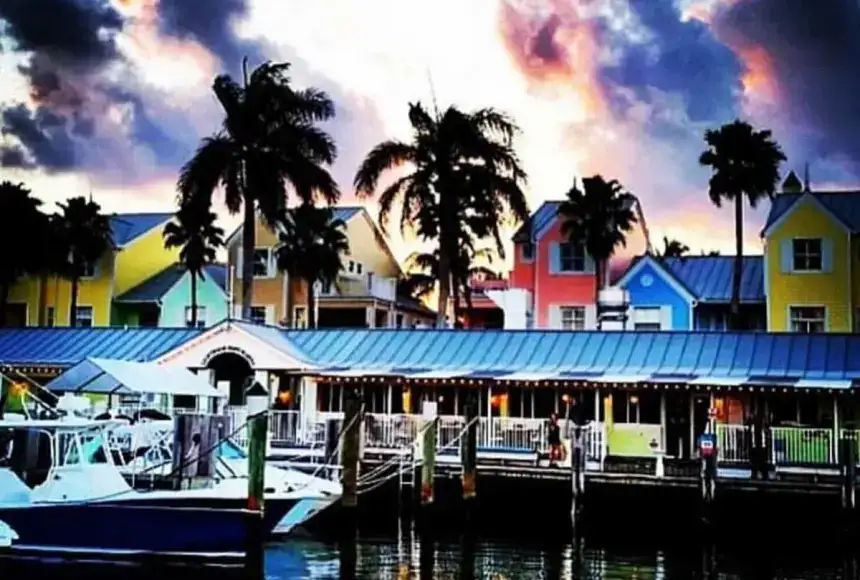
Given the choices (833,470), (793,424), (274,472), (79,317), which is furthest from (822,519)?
(79,317)

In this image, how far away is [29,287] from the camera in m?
64.3

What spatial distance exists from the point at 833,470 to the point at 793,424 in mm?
4822

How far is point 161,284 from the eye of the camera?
64.9m

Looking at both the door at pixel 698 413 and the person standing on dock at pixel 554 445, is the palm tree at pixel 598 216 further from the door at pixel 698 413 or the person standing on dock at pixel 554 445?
the person standing on dock at pixel 554 445

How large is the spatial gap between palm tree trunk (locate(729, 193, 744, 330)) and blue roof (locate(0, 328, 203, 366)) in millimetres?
23810

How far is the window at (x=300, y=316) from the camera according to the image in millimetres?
61406

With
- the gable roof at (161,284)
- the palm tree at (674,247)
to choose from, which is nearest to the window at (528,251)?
the gable roof at (161,284)

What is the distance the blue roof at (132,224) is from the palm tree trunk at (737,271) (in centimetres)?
3306

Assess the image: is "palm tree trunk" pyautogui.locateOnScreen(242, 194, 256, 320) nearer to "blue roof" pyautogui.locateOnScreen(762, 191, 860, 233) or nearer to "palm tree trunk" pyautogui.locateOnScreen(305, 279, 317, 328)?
"palm tree trunk" pyautogui.locateOnScreen(305, 279, 317, 328)

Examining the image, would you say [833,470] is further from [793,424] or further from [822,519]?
[793,424]

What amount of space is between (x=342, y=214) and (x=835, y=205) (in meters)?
27.0

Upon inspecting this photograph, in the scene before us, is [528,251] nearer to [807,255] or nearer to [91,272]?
[807,255]

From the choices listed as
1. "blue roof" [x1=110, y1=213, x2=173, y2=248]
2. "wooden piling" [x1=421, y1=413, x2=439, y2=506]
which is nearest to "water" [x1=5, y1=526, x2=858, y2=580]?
"wooden piling" [x1=421, y1=413, x2=439, y2=506]

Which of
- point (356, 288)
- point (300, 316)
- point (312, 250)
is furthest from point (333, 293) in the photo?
point (312, 250)
